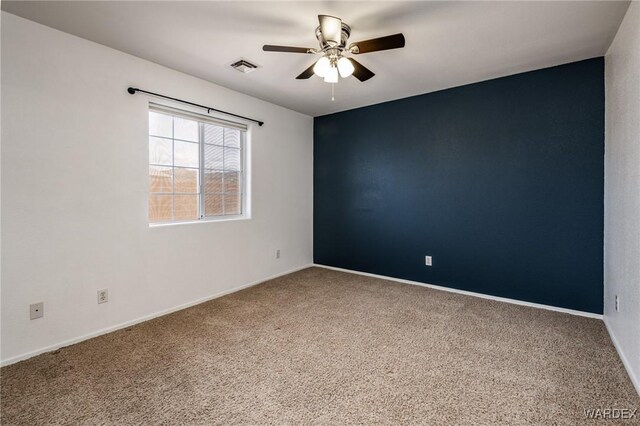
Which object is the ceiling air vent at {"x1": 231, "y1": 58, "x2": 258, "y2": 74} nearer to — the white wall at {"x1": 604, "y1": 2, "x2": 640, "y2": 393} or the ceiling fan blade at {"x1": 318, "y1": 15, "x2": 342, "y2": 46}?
the ceiling fan blade at {"x1": 318, "y1": 15, "x2": 342, "y2": 46}

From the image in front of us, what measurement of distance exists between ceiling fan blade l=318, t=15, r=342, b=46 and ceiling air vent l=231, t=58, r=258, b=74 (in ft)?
3.55

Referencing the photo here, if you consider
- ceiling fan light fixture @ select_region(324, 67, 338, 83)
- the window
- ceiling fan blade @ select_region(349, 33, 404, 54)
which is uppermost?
ceiling fan blade @ select_region(349, 33, 404, 54)

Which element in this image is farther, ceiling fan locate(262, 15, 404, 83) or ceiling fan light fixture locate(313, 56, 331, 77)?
ceiling fan light fixture locate(313, 56, 331, 77)

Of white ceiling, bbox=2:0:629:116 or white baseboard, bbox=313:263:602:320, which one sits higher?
white ceiling, bbox=2:0:629:116

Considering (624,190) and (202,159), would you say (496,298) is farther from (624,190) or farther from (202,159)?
(202,159)

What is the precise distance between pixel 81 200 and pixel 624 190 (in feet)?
13.3

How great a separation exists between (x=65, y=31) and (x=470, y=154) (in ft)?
13.0

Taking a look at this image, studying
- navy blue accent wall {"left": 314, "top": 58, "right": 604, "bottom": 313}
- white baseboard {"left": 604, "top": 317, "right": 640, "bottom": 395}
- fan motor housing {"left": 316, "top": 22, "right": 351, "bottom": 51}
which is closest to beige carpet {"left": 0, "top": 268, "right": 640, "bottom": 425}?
white baseboard {"left": 604, "top": 317, "right": 640, "bottom": 395}

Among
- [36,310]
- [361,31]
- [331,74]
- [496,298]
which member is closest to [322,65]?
[331,74]

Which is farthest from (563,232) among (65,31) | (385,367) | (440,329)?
(65,31)

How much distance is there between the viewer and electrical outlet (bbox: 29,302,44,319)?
7.23ft

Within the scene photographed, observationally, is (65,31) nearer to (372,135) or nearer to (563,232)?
(372,135)

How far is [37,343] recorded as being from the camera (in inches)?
88.0

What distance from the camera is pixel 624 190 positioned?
2.13 meters
